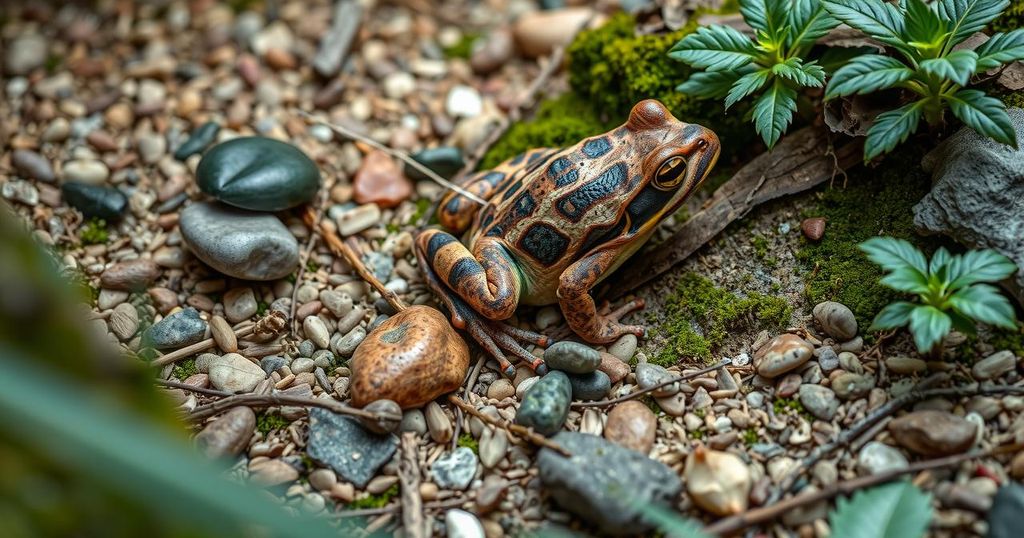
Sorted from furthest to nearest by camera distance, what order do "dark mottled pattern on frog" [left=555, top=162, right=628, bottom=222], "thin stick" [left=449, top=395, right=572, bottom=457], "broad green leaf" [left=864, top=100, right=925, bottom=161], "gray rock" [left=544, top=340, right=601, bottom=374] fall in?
"dark mottled pattern on frog" [left=555, top=162, right=628, bottom=222] → "gray rock" [left=544, top=340, right=601, bottom=374] → "broad green leaf" [left=864, top=100, right=925, bottom=161] → "thin stick" [left=449, top=395, right=572, bottom=457]

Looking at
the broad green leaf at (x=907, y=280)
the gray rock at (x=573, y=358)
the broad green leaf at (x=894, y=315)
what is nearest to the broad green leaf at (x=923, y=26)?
the broad green leaf at (x=907, y=280)

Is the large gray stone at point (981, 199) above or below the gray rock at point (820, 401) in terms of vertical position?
above

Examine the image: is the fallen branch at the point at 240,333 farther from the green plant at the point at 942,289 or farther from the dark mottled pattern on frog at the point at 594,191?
the green plant at the point at 942,289

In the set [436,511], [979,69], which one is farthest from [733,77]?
[436,511]

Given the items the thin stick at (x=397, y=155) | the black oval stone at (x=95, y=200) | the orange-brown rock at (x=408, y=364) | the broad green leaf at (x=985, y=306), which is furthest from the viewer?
the black oval stone at (x=95, y=200)

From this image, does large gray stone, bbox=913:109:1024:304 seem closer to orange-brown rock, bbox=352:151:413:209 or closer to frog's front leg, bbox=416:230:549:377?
frog's front leg, bbox=416:230:549:377

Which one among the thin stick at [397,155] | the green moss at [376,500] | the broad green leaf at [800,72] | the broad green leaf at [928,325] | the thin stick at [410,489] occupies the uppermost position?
the broad green leaf at [800,72]

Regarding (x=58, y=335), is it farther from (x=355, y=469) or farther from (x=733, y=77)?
(x=733, y=77)

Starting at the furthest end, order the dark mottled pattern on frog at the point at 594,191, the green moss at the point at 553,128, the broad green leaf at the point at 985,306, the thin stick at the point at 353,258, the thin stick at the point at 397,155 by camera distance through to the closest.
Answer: the green moss at the point at 553,128
the thin stick at the point at 397,155
the thin stick at the point at 353,258
the dark mottled pattern on frog at the point at 594,191
the broad green leaf at the point at 985,306

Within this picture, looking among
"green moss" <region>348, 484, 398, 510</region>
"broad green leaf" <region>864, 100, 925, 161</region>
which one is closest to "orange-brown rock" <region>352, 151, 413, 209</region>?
"green moss" <region>348, 484, 398, 510</region>
